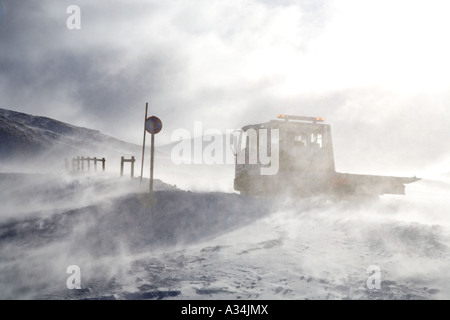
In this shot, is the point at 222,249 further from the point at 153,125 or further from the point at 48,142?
the point at 48,142

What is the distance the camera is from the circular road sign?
1191 cm

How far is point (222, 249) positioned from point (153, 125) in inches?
263

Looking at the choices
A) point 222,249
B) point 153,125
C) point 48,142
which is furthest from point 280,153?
point 48,142

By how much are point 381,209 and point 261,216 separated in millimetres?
4613

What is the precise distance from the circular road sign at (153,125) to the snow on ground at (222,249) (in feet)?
8.11

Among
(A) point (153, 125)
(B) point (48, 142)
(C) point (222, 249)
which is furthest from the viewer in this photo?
(B) point (48, 142)

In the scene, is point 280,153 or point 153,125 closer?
point 153,125

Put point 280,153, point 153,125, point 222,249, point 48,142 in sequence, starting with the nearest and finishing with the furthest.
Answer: point 222,249 → point 153,125 → point 280,153 → point 48,142

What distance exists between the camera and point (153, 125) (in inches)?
471

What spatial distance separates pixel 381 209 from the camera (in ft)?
36.6

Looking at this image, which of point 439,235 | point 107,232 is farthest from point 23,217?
point 439,235

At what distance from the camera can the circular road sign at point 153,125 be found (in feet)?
39.1

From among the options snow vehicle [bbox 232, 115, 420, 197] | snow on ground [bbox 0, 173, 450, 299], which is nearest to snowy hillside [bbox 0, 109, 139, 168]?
snow vehicle [bbox 232, 115, 420, 197]

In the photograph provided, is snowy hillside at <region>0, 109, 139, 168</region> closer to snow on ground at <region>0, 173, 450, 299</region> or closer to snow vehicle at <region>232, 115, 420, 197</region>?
snow vehicle at <region>232, 115, 420, 197</region>
